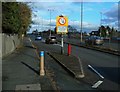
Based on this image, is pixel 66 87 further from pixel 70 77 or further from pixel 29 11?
pixel 29 11

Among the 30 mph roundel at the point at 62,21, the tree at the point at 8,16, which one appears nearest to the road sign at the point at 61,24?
the 30 mph roundel at the point at 62,21

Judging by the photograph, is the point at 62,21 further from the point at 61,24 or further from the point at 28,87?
the point at 28,87

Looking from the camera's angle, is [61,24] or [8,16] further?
[61,24]

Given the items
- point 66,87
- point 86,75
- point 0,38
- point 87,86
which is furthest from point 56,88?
point 0,38

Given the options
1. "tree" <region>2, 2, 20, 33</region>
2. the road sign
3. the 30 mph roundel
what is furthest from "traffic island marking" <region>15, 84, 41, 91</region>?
the 30 mph roundel

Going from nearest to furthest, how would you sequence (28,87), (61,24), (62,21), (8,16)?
(28,87)
(8,16)
(62,21)
(61,24)

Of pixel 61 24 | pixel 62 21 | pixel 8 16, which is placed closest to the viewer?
pixel 8 16

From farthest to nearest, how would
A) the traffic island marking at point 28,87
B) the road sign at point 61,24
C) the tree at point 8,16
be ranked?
the road sign at point 61,24
the tree at point 8,16
the traffic island marking at point 28,87

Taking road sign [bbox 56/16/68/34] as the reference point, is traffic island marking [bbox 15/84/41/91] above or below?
below

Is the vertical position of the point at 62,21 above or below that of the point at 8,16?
below

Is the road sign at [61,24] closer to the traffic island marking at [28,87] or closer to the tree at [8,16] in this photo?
the tree at [8,16]

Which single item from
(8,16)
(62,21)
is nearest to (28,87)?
(62,21)

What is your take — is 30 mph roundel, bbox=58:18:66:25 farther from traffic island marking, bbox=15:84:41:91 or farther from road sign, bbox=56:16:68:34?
traffic island marking, bbox=15:84:41:91

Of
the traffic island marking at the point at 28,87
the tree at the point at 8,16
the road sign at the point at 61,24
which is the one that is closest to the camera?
the traffic island marking at the point at 28,87
